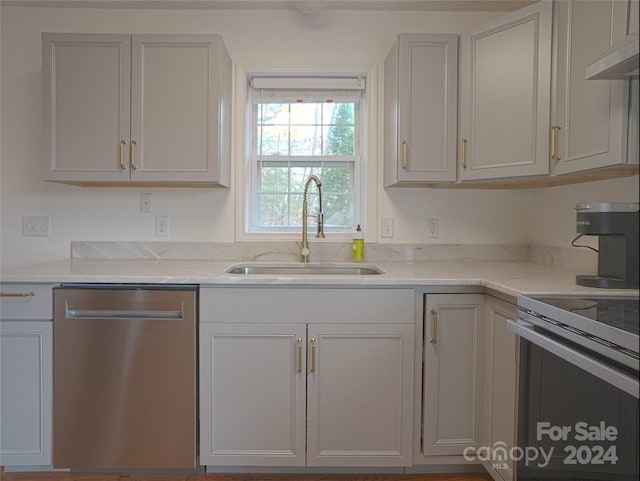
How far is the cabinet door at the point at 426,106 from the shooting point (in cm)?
200

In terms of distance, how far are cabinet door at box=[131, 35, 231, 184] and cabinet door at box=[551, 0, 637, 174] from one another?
1523 mm

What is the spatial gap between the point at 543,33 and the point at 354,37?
39.9 inches

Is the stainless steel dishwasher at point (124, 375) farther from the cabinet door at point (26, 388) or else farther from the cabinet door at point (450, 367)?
the cabinet door at point (450, 367)

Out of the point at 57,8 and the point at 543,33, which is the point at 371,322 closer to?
the point at 543,33

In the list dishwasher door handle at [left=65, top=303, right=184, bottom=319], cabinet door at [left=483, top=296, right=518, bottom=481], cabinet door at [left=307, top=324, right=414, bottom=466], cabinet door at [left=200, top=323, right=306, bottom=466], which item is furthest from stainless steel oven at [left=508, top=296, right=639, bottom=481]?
dishwasher door handle at [left=65, top=303, right=184, bottom=319]

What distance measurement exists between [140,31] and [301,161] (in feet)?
3.88

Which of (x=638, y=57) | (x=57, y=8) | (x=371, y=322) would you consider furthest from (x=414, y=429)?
(x=57, y=8)

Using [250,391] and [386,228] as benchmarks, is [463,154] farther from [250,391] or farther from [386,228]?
[250,391]

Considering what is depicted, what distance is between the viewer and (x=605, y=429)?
97cm

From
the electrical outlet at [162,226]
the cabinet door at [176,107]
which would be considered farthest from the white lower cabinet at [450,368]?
→ the electrical outlet at [162,226]

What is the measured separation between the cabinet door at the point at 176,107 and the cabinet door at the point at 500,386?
1453mm

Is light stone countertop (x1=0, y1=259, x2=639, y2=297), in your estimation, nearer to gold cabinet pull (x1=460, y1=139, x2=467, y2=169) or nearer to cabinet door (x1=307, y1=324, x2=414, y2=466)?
cabinet door (x1=307, y1=324, x2=414, y2=466)

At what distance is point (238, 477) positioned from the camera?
1.80 meters

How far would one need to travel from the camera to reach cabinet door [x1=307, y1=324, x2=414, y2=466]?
172cm
